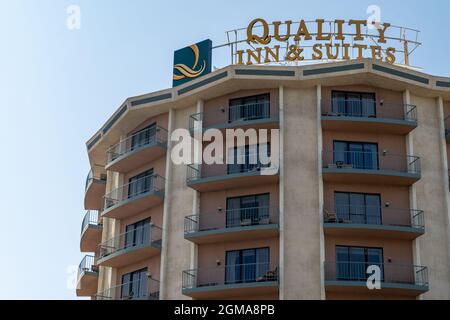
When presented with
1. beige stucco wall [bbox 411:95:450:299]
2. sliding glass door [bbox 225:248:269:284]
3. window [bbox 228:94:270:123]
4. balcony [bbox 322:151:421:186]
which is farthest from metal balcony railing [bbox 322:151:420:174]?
sliding glass door [bbox 225:248:269:284]

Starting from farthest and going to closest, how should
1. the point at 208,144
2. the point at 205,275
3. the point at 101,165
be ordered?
the point at 101,165
the point at 208,144
the point at 205,275

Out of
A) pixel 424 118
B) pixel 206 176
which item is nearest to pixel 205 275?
pixel 206 176

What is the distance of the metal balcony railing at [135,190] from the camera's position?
54.2 metres

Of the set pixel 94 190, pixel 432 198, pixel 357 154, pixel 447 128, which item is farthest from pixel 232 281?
pixel 94 190

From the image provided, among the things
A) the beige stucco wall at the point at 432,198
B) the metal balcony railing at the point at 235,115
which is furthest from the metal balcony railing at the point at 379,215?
the metal balcony railing at the point at 235,115

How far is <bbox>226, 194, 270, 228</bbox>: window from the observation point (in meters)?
49.7

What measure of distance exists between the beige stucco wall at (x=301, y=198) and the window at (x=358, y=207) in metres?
1.68

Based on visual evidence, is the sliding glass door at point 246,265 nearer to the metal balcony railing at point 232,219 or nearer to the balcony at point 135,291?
the metal balcony railing at point 232,219

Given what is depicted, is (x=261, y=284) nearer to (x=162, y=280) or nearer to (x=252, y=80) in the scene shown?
(x=162, y=280)
